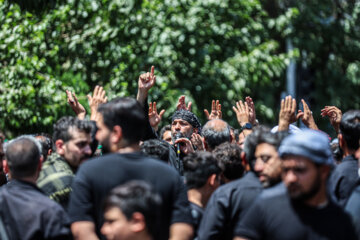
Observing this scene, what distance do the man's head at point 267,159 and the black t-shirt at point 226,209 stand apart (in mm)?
112

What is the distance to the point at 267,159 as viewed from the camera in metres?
4.25

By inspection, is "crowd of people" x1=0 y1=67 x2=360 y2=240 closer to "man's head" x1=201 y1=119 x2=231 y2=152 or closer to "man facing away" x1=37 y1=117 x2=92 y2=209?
"man facing away" x1=37 y1=117 x2=92 y2=209

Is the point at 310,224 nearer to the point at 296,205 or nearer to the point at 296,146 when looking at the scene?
the point at 296,205

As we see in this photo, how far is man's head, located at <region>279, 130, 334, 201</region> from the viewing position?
11.1ft

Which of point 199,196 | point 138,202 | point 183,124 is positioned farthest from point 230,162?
point 183,124

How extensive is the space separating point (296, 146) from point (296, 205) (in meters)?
0.31

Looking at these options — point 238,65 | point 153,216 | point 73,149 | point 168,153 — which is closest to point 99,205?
point 153,216

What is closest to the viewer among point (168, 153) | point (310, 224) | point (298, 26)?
point (310, 224)

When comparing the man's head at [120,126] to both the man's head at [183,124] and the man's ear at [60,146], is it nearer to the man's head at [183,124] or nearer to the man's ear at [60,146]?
the man's ear at [60,146]

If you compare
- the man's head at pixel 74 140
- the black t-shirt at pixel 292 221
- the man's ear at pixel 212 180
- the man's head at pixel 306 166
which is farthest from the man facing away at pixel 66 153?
the man's head at pixel 306 166

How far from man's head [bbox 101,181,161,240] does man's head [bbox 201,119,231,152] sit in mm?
2994

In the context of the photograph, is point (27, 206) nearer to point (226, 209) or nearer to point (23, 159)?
point (23, 159)

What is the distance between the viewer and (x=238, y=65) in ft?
40.2

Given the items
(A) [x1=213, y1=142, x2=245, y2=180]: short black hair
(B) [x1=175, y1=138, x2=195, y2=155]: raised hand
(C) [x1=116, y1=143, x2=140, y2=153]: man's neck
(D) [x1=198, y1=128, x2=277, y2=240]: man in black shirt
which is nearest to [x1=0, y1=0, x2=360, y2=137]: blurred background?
(B) [x1=175, y1=138, x2=195, y2=155]: raised hand
